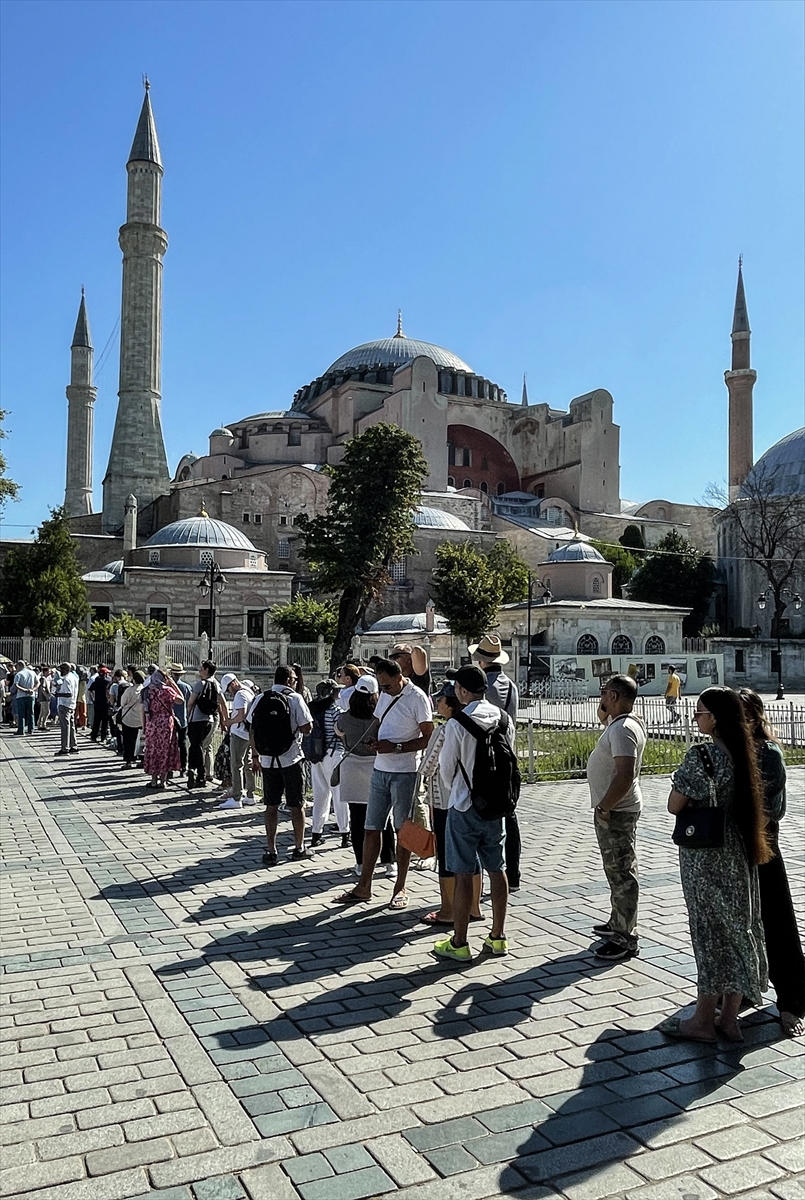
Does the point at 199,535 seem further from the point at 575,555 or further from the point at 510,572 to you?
the point at 575,555

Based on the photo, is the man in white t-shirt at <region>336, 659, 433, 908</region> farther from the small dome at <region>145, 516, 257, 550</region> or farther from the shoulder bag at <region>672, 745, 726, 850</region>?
the small dome at <region>145, 516, 257, 550</region>

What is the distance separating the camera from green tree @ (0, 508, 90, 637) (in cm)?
3262

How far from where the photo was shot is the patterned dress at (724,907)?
3.74 metres

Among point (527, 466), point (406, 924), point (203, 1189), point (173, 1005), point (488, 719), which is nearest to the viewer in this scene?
point (203, 1189)

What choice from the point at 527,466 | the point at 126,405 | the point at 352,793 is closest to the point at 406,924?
the point at 352,793

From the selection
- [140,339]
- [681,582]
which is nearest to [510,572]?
[681,582]

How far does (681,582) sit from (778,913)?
45.7 m

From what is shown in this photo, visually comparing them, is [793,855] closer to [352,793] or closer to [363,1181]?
[352,793]

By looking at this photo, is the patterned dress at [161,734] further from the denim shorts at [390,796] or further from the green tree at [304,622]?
the green tree at [304,622]

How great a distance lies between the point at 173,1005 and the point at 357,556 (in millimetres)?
27109

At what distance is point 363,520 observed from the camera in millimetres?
31484

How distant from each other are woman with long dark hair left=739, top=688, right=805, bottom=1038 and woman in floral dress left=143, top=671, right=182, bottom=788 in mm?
8251

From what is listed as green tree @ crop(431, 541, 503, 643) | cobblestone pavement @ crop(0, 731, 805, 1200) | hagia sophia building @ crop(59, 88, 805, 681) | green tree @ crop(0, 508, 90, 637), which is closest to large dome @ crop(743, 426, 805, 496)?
hagia sophia building @ crop(59, 88, 805, 681)

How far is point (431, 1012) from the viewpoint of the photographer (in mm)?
4152
